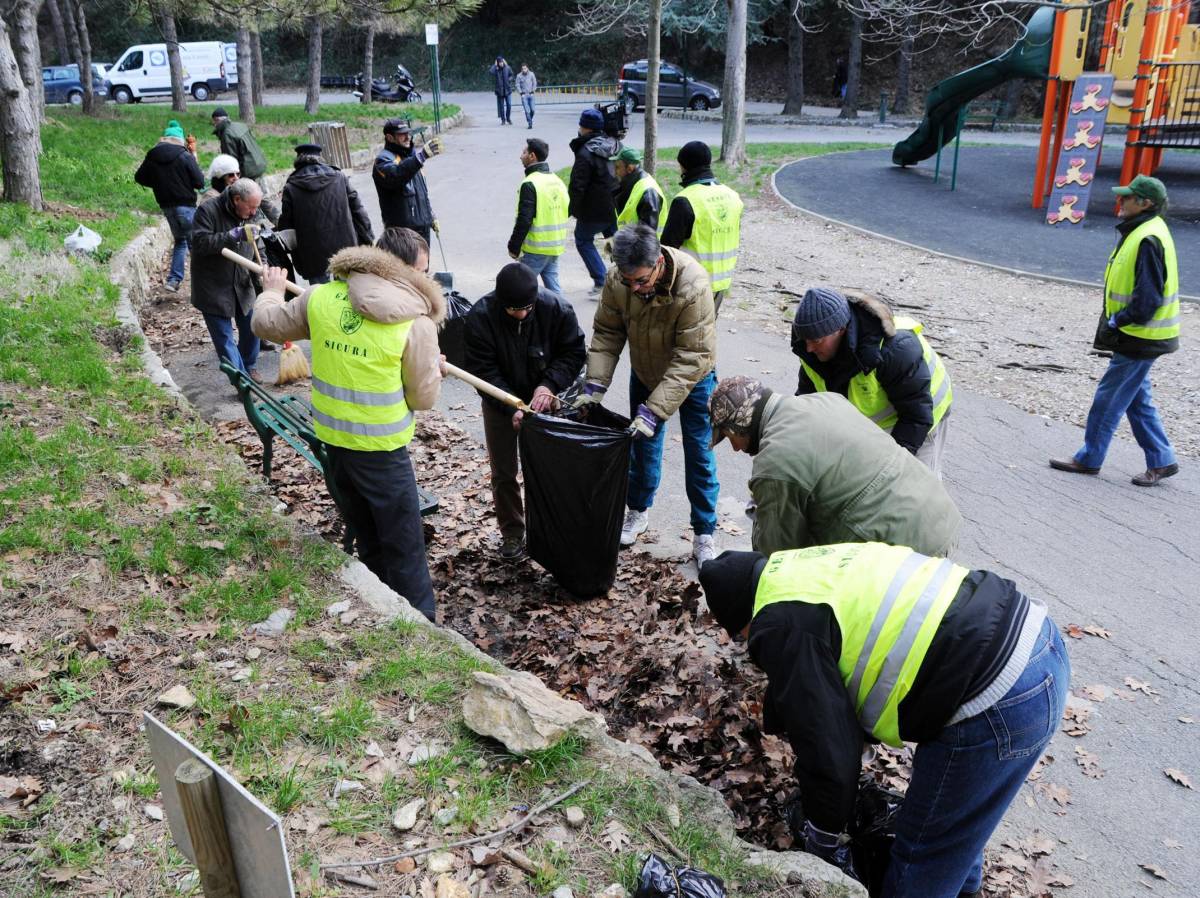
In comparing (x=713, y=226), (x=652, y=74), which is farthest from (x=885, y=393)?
(x=652, y=74)

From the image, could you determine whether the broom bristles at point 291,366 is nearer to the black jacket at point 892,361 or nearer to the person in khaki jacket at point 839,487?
the black jacket at point 892,361

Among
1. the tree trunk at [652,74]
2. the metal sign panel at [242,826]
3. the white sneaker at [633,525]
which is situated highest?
the tree trunk at [652,74]

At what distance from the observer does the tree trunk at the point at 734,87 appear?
1838 centimetres

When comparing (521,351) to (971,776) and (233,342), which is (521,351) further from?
(233,342)

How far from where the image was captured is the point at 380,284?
4.09 meters

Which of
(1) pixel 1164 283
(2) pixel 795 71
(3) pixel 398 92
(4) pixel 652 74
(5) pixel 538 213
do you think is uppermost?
(2) pixel 795 71

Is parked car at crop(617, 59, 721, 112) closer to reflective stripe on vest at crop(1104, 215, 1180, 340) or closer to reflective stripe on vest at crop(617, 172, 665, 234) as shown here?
reflective stripe on vest at crop(617, 172, 665, 234)

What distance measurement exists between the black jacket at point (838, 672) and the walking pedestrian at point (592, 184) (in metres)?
8.04

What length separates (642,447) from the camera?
5555mm

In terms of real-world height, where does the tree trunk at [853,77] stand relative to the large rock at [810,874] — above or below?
above

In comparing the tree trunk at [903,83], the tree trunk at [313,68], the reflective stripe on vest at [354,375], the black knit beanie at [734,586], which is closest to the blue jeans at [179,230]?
the reflective stripe on vest at [354,375]

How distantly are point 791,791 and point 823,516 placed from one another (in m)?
1.15

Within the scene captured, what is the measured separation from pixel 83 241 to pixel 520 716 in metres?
8.93

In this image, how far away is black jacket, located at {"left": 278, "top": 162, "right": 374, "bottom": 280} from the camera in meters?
7.84
